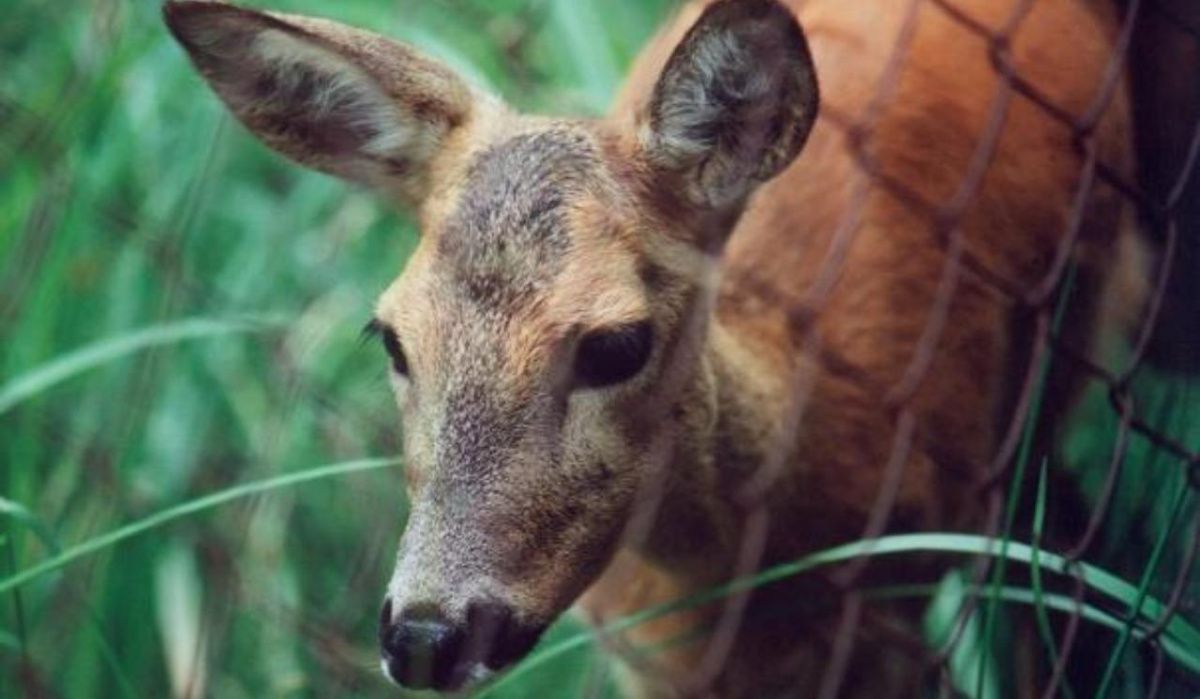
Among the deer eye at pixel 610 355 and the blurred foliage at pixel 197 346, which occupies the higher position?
the deer eye at pixel 610 355

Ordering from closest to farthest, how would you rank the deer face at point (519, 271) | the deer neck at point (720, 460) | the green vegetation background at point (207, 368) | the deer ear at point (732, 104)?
the deer face at point (519, 271)
the deer ear at point (732, 104)
the deer neck at point (720, 460)
the green vegetation background at point (207, 368)

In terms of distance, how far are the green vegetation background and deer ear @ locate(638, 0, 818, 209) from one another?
1.78ft

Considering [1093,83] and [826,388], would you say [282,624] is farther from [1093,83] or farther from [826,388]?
[1093,83]

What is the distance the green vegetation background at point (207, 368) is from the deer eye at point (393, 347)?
1.25 feet

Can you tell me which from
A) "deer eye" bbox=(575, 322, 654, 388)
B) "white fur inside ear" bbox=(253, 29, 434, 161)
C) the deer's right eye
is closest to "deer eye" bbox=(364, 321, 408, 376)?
the deer's right eye

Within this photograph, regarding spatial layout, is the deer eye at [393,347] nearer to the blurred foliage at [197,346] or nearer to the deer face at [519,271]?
the deer face at [519,271]

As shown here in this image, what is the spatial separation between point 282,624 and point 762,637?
2.26 feet

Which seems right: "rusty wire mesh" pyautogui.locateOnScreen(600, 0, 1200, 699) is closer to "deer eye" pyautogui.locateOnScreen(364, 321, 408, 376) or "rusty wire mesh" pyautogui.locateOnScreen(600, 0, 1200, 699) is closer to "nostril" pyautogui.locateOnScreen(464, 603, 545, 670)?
"nostril" pyautogui.locateOnScreen(464, 603, 545, 670)

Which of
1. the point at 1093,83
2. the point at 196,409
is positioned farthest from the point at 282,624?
the point at 1093,83

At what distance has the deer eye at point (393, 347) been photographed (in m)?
2.76

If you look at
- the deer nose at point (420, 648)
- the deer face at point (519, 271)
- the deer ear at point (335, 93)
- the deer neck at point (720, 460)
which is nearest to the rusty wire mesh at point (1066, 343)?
the deer neck at point (720, 460)

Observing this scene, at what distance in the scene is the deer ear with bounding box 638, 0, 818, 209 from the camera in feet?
8.83

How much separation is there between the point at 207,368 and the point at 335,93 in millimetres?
911

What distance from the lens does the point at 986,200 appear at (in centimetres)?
342
